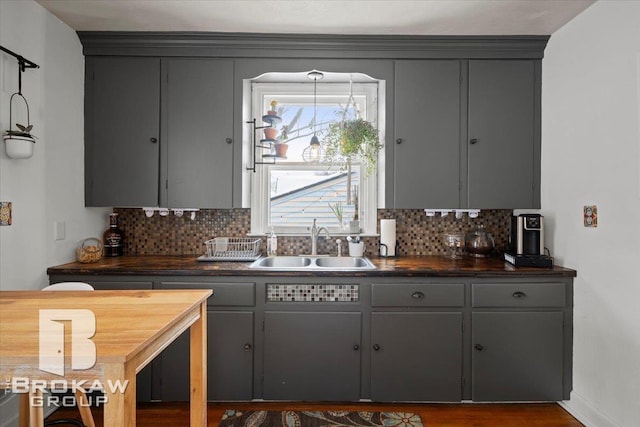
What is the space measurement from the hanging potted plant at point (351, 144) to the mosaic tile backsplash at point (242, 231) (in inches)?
20.0

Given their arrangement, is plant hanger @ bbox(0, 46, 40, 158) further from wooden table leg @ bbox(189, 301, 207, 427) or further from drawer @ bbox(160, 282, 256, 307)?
wooden table leg @ bbox(189, 301, 207, 427)

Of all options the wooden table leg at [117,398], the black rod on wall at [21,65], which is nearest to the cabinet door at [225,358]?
the wooden table leg at [117,398]

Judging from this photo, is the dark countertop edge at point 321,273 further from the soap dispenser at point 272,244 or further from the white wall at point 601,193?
the soap dispenser at point 272,244

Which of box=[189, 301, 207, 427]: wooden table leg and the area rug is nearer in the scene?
box=[189, 301, 207, 427]: wooden table leg

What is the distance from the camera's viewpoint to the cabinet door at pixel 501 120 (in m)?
2.67

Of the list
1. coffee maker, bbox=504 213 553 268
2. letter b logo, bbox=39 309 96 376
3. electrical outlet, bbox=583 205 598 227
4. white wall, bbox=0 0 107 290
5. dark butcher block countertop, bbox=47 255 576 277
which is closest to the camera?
letter b logo, bbox=39 309 96 376

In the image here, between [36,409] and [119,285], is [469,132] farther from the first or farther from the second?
[36,409]

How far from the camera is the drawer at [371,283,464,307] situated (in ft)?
7.64

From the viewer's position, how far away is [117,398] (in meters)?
0.97

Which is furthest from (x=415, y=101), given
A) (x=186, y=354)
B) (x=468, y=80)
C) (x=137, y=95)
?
(x=186, y=354)

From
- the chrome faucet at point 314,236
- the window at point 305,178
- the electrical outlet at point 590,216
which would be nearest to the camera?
the electrical outlet at point 590,216

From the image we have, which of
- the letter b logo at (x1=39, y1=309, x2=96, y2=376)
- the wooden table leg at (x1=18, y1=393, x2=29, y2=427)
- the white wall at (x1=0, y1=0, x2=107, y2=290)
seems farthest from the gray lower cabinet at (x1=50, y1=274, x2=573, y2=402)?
the letter b logo at (x1=39, y1=309, x2=96, y2=376)

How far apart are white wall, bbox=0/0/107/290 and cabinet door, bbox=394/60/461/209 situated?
238 centimetres

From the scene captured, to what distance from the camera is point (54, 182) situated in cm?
241
